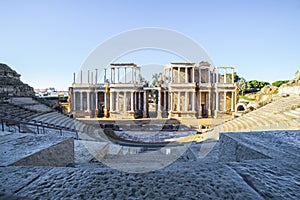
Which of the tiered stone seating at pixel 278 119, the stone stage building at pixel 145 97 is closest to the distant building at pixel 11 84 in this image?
the stone stage building at pixel 145 97

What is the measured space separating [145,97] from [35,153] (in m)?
26.6

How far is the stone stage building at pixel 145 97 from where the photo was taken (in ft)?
89.9

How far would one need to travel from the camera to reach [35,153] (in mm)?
2559

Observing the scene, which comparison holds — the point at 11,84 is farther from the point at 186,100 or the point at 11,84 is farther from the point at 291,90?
the point at 291,90

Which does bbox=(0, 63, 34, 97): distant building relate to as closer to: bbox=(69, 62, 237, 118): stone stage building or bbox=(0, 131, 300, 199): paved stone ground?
bbox=(69, 62, 237, 118): stone stage building

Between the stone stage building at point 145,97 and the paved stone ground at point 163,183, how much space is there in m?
25.3

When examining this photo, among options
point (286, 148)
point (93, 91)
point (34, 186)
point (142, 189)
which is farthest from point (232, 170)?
point (93, 91)

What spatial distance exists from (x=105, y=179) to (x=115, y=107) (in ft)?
88.1

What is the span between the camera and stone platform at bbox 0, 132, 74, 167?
7.48ft

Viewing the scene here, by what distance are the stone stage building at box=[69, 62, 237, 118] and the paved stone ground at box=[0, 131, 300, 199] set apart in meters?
25.3

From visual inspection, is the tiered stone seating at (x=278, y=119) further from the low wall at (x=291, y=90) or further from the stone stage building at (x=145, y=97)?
the stone stage building at (x=145, y=97)

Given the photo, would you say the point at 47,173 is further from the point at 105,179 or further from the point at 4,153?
the point at 4,153

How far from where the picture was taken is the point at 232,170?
1.76 m

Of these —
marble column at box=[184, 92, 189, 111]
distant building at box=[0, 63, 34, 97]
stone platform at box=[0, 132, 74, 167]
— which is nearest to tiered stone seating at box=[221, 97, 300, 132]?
stone platform at box=[0, 132, 74, 167]
